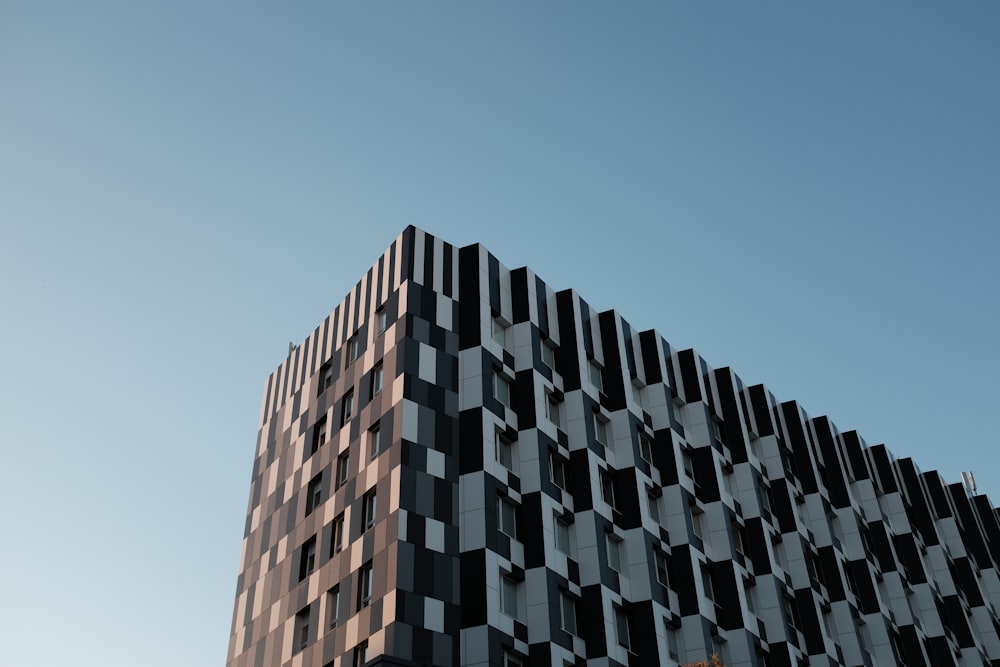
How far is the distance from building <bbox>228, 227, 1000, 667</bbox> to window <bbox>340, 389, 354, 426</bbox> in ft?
0.67

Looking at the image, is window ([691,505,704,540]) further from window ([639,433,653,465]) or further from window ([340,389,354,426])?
window ([340,389,354,426])

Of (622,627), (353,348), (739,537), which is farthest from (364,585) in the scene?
(739,537)

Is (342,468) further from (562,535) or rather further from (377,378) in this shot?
(562,535)

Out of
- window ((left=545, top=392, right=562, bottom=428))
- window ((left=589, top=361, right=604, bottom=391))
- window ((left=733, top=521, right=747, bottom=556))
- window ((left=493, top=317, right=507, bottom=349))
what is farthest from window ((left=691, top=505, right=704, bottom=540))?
window ((left=493, top=317, right=507, bottom=349))

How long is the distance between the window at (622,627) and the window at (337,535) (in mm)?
15722

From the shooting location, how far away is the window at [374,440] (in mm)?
53953

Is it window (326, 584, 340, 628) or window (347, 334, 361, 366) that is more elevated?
window (347, 334, 361, 366)

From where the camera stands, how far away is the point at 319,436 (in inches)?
2474

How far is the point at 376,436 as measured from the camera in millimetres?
55281

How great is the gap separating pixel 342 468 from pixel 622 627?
18118 millimetres

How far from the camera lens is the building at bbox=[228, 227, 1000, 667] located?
4994 centimetres

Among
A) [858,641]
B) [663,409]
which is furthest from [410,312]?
[858,641]

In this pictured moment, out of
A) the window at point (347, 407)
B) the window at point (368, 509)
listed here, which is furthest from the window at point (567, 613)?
the window at point (347, 407)

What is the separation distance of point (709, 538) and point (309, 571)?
2701 cm
